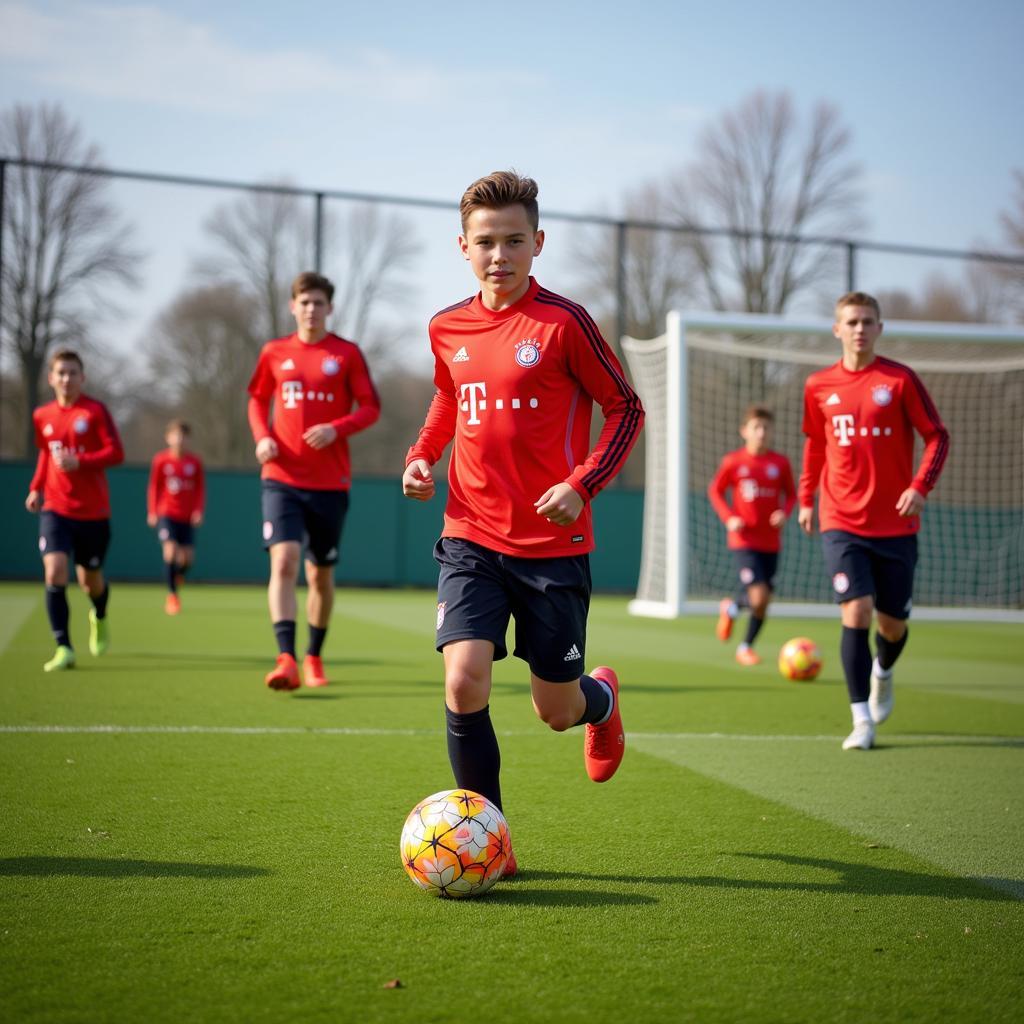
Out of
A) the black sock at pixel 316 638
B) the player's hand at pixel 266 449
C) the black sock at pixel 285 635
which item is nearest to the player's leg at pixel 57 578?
the black sock at pixel 316 638

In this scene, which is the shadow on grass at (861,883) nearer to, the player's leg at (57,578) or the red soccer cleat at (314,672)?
the red soccer cleat at (314,672)

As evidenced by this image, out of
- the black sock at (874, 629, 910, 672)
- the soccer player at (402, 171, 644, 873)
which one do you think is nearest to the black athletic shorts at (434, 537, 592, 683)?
the soccer player at (402, 171, 644, 873)

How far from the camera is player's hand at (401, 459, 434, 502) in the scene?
3.64 meters

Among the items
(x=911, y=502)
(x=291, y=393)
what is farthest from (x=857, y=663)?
(x=291, y=393)

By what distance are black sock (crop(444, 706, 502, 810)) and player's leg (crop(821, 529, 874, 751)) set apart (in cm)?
299

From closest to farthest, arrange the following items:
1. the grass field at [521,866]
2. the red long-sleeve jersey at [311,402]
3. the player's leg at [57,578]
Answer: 1. the grass field at [521,866]
2. the red long-sleeve jersey at [311,402]
3. the player's leg at [57,578]

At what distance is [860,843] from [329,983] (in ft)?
7.04

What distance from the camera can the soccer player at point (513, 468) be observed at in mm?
3613

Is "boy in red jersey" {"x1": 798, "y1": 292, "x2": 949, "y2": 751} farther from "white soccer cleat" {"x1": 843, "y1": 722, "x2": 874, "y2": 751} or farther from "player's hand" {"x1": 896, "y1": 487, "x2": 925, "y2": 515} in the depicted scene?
"player's hand" {"x1": 896, "y1": 487, "x2": 925, "y2": 515}

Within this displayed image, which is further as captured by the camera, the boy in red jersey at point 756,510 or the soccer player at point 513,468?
the boy in red jersey at point 756,510

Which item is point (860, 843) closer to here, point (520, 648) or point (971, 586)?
point (520, 648)

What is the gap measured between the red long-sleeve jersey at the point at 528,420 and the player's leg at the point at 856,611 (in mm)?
2710

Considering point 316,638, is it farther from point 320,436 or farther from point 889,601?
point 889,601

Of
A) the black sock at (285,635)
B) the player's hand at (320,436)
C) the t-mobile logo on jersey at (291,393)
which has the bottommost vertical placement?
the black sock at (285,635)
